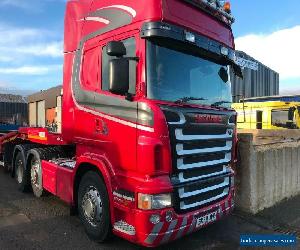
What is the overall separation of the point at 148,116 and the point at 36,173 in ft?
13.2

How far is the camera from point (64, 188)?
6059 mm

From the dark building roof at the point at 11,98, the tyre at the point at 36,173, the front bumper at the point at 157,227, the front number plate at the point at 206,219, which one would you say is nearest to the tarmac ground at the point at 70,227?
the tyre at the point at 36,173

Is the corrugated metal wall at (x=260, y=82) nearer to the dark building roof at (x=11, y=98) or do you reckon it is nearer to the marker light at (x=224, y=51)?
the dark building roof at (x=11, y=98)

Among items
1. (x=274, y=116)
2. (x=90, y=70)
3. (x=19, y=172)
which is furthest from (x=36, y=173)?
(x=274, y=116)

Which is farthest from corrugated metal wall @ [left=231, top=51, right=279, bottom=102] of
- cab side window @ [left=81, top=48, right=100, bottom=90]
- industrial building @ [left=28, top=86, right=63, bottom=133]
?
cab side window @ [left=81, top=48, right=100, bottom=90]

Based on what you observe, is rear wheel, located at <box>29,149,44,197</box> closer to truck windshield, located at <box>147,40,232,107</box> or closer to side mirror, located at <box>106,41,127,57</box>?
side mirror, located at <box>106,41,127,57</box>

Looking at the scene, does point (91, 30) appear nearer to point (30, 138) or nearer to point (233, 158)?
point (233, 158)

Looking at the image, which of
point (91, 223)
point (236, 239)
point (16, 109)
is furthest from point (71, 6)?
point (16, 109)

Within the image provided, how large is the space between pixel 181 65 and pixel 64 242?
292 centimetres

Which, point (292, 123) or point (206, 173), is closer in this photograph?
point (206, 173)

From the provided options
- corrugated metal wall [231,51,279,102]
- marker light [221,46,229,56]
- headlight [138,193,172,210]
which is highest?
Result: corrugated metal wall [231,51,279,102]

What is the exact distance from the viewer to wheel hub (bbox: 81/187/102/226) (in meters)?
5.08

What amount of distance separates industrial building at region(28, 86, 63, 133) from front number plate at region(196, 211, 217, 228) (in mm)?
3043

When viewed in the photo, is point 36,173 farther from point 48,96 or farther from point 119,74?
point 119,74
